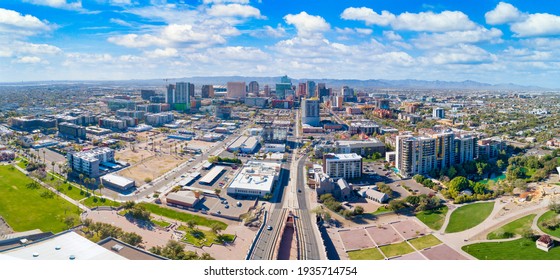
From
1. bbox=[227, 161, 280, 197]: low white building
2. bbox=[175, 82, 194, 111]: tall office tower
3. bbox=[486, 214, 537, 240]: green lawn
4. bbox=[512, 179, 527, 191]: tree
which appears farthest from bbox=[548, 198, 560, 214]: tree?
bbox=[175, 82, 194, 111]: tall office tower

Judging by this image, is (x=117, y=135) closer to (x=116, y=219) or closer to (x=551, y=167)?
(x=116, y=219)

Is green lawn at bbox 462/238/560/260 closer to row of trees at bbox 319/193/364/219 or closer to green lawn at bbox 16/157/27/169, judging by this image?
row of trees at bbox 319/193/364/219

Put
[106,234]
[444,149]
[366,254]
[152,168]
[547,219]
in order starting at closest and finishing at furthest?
[106,234] → [366,254] → [547,219] → [444,149] → [152,168]

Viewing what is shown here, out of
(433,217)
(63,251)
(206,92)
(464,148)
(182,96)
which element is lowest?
(433,217)

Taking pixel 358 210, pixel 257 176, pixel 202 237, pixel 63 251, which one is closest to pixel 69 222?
pixel 202 237

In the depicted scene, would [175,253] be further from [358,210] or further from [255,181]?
[255,181]
